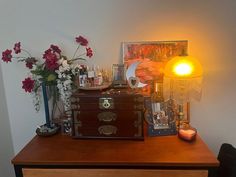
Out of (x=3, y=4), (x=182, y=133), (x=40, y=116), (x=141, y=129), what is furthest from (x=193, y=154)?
(x=3, y=4)

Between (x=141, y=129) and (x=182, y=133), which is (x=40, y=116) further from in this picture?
(x=182, y=133)

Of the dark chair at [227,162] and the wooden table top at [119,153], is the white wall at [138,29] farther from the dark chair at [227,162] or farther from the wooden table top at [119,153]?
the wooden table top at [119,153]

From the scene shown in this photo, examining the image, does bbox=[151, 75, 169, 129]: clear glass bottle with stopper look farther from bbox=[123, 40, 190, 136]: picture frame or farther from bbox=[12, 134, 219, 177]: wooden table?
bbox=[12, 134, 219, 177]: wooden table

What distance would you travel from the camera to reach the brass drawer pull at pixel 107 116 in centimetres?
131

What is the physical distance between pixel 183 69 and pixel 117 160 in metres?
0.68

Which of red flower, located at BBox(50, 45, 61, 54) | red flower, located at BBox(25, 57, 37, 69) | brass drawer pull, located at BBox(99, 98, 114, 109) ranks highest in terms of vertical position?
red flower, located at BBox(50, 45, 61, 54)

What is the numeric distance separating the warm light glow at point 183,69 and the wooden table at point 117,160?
427 millimetres

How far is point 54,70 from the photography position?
1419 millimetres

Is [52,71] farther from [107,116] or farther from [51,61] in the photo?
[107,116]

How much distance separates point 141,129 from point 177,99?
344 millimetres

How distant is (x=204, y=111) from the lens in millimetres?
1597

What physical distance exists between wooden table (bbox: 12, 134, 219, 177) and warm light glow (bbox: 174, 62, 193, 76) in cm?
43

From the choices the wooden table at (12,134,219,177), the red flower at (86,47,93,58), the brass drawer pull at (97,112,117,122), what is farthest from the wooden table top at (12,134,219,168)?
the red flower at (86,47,93,58)

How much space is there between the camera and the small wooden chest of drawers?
129 centimetres
